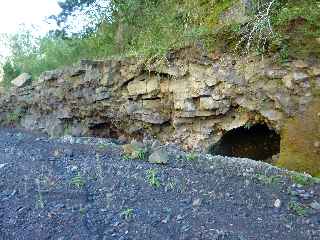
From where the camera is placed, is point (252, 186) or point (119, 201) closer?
point (119, 201)

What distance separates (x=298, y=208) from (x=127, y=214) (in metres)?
1.77

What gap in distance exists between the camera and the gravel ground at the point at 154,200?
4352 millimetres

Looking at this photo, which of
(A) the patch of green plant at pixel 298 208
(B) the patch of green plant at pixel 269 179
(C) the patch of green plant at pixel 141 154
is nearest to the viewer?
(A) the patch of green plant at pixel 298 208

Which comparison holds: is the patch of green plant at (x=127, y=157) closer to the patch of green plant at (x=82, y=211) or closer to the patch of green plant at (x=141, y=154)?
the patch of green plant at (x=141, y=154)

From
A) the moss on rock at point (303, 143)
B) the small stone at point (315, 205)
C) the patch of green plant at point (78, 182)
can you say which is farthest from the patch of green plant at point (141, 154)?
the small stone at point (315, 205)

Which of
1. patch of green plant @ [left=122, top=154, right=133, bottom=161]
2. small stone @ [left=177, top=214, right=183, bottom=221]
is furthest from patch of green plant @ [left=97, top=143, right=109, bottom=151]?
small stone @ [left=177, top=214, right=183, bottom=221]

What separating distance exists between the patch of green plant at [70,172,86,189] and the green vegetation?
120 inches

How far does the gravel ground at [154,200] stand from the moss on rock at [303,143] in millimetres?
889

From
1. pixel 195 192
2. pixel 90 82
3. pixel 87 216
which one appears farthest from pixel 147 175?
pixel 90 82

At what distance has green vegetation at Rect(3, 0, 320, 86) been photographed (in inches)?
272

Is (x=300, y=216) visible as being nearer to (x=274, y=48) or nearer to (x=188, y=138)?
(x=274, y=48)

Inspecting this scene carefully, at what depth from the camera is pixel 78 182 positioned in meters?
5.36

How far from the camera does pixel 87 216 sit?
4.58m

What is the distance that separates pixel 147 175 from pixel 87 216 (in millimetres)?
1177
